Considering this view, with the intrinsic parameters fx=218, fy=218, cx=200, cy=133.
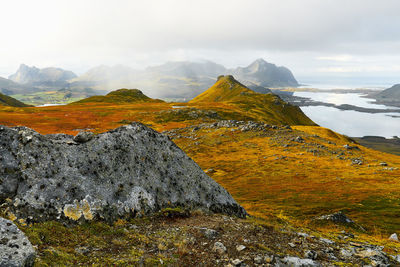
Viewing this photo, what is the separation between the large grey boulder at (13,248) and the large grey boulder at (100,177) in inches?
119

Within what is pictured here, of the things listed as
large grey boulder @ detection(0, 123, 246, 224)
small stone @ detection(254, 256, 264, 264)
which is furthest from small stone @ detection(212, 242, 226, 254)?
large grey boulder @ detection(0, 123, 246, 224)

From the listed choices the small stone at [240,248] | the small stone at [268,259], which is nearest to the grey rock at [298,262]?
the small stone at [268,259]

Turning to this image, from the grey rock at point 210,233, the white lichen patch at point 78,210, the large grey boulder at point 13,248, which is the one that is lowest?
the grey rock at point 210,233

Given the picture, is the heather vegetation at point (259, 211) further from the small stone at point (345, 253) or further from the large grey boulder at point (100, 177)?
the large grey boulder at point (100, 177)

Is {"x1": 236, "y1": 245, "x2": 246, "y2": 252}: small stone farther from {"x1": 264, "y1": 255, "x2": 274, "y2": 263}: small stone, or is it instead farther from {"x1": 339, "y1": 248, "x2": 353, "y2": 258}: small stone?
{"x1": 339, "y1": 248, "x2": 353, "y2": 258}: small stone

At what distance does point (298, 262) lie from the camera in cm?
1030

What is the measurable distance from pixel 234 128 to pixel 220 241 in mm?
81544

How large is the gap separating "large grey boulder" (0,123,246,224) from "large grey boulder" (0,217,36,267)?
9.93 feet

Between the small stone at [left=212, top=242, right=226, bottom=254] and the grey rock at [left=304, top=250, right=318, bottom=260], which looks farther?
the grey rock at [left=304, top=250, right=318, bottom=260]

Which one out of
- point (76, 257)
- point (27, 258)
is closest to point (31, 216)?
point (76, 257)

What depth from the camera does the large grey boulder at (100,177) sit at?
1041cm

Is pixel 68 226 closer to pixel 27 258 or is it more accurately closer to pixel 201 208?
pixel 27 258

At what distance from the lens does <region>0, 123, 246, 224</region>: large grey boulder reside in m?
10.4

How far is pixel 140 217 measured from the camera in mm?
12594
